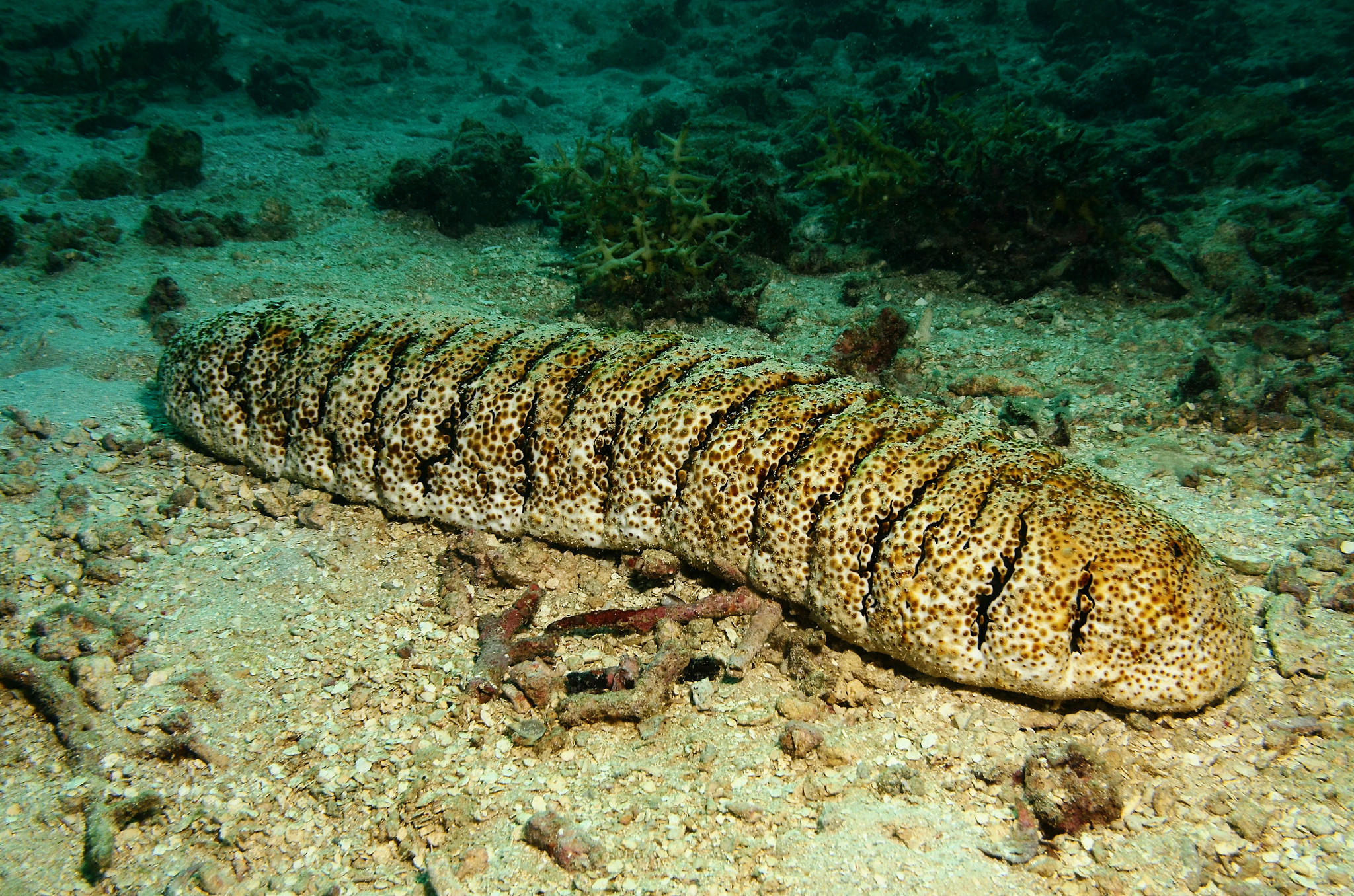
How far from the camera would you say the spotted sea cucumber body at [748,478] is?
2.85 m

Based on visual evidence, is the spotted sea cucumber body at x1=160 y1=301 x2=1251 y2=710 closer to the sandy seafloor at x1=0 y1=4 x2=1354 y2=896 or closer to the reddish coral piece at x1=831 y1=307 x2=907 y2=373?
the sandy seafloor at x1=0 y1=4 x2=1354 y2=896

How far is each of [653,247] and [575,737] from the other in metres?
5.00

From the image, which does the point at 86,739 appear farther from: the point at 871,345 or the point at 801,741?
the point at 871,345

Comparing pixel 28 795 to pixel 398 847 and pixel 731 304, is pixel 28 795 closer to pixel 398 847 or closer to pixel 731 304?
pixel 398 847

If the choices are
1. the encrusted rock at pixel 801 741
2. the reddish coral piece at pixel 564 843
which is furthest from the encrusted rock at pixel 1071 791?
the reddish coral piece at pixel 564 843

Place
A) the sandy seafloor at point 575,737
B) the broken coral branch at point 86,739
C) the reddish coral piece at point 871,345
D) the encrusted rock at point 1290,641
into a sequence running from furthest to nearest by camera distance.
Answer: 1. the reddish coral piece at point 871,345
2. the encrusted rock at point 1290,641
3. the broken coral branch at point 86,739
4. the sandy seafloor at point 575,737

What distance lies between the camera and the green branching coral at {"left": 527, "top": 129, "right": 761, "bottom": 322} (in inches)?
263

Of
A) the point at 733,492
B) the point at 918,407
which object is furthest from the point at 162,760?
the point at 918,407

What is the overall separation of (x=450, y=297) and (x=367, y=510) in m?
3.60

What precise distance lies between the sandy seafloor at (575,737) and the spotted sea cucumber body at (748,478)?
0.94 ft

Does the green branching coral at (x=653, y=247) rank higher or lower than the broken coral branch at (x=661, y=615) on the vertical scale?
higher

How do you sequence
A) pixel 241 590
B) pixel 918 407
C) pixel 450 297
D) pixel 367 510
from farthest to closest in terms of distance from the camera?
pixel 450 297 < pixel 367 510 < pixel 241 590 < pixel 918 407

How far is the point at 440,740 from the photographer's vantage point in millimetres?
3127

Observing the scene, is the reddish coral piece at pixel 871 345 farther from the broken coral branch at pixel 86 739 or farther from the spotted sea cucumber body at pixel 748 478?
the broken coral branch at pixel 86 739
